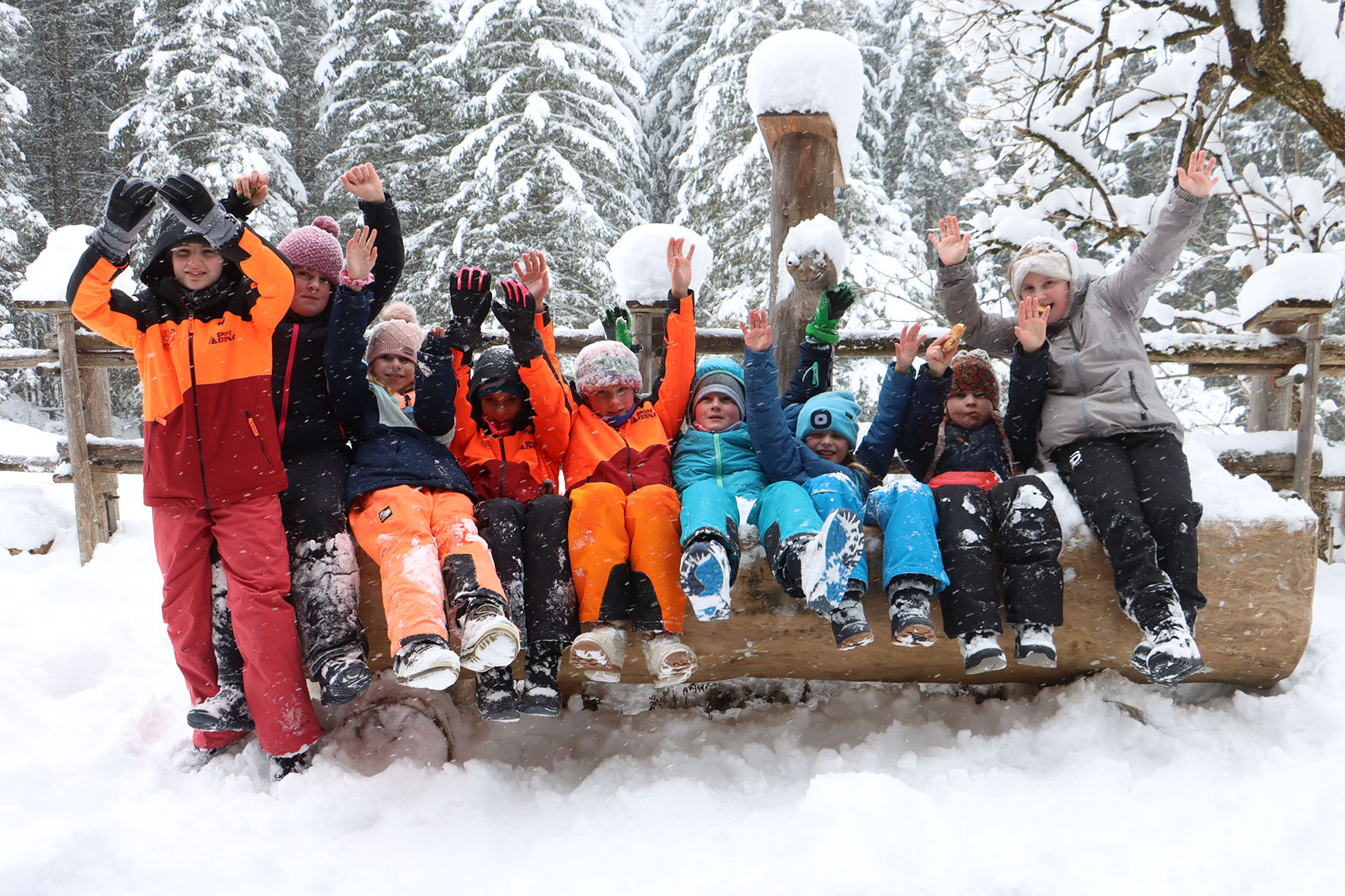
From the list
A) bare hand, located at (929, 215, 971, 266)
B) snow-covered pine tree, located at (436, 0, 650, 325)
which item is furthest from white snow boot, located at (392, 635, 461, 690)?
snow-covered pine tree, located at (436, 0, 650, 325)

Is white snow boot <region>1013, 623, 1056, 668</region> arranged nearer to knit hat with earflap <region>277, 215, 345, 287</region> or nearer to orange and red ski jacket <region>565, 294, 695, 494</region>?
orange and red ski jacket <region>565, 294, 695, 494</region>

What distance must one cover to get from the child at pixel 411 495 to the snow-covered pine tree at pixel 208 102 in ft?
39.1

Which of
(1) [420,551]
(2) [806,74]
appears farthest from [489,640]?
(2) [806,74]

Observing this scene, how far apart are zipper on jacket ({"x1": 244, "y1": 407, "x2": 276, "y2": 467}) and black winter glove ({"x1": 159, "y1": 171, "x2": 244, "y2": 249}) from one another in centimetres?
57

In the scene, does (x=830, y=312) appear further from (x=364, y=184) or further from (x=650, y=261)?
(x=364, y=184)

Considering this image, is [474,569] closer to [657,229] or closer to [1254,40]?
[657,229]

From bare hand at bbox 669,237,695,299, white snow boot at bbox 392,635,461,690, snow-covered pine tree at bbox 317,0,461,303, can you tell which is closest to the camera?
white snow boot at bbox 392,635,461,690

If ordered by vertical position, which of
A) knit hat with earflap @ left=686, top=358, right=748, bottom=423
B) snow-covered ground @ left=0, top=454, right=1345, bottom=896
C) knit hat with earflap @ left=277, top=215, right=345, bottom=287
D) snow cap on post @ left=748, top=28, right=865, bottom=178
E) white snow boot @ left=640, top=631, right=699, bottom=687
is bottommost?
snow-covered ground @ left=0, top=454, right=1345, bottom=896

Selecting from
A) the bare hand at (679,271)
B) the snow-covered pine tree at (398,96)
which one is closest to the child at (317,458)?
the bare hand at (679,271)

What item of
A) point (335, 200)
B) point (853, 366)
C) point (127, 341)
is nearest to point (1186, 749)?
point (127, 341)

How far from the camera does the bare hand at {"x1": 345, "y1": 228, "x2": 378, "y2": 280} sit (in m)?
2.77

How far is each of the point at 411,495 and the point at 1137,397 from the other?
279 centimetres

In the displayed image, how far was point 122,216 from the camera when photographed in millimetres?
2574

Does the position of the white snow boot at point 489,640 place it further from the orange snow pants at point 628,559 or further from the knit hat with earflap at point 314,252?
the knit hat with earflap at point 314,252
